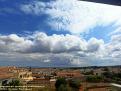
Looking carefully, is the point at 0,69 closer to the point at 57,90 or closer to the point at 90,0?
the point at 57,90

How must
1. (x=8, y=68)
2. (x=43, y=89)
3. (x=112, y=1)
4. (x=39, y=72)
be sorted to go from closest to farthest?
(x=112, y=1) → (x=43, y=89) → (x=8, y=68) → (x=39, y=72)

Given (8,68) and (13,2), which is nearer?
(13,2)

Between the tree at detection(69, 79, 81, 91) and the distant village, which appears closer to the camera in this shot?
the distant village

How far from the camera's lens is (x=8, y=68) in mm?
13984

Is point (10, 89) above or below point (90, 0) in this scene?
below

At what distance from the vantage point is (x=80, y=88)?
8227 mm

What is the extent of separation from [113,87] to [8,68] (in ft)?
42.6

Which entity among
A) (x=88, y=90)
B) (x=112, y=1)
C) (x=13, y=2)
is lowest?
(x=88, y=90)

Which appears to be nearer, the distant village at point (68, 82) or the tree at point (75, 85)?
the distant village at point (68, 82)

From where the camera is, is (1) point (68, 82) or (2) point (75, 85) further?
(1) point (68, 82)

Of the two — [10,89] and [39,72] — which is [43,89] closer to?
[10,89]

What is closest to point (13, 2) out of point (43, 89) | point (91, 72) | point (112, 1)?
point (43, 89)

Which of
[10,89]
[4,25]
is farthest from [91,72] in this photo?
[10,89]

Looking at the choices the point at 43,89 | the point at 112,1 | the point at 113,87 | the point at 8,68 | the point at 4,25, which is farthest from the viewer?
the point at 4,25
